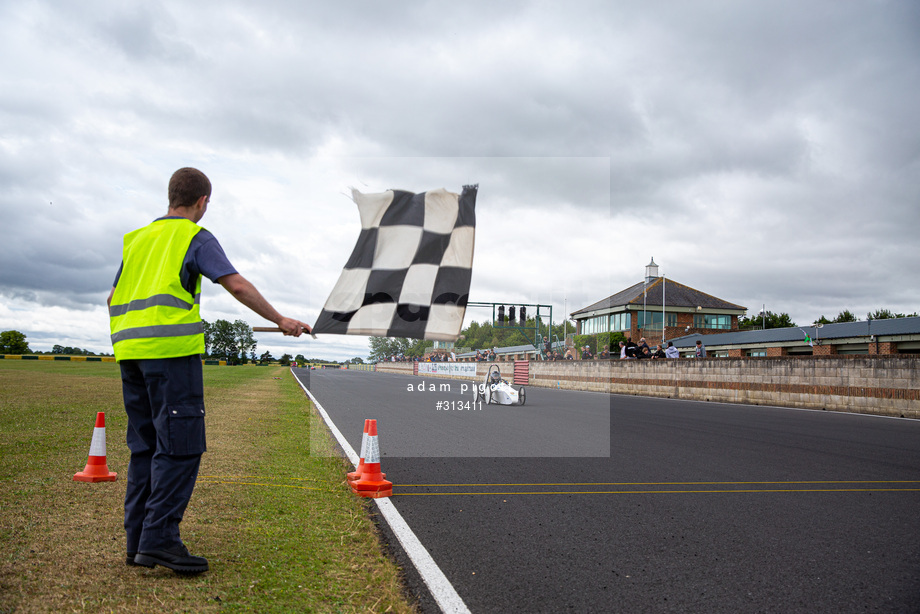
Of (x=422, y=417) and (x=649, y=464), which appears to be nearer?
(x=649, y=464)

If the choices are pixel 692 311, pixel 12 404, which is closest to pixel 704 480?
pixel 12 404

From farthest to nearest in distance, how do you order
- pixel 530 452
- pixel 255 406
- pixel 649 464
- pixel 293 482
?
pixel 255 406 → pixel 530 452 → pixel 649 464 → pixel 293 482

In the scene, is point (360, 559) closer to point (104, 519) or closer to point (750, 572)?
point (104, 519)

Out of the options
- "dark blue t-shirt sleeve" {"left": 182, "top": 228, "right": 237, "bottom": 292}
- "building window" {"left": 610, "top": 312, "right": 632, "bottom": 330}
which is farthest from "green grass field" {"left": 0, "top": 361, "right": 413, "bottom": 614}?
"building window" {"left": 610, "top": 312, "right": 632, "bottom": 330}

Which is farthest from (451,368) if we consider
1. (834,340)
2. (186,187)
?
(186,187)

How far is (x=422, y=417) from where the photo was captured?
13.0 m

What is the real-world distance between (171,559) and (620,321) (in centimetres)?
6586

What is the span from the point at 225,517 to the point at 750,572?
11.0ft

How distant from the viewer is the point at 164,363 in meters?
3.12

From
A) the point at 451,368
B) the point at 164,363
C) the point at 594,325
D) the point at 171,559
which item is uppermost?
the point at 594,325

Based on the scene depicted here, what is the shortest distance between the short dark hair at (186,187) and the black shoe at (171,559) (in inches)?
70.4

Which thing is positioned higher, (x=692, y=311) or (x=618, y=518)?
(x=692, y=311)

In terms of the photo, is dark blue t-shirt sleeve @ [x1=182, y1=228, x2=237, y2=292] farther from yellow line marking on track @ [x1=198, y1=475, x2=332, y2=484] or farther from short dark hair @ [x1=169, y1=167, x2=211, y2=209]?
yellow line marking on track @ [x1=198, y1=475, x2=332, y2=484]

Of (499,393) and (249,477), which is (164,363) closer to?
(249,477)
